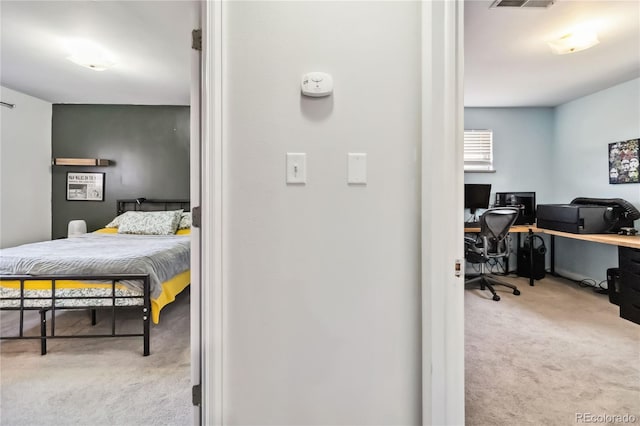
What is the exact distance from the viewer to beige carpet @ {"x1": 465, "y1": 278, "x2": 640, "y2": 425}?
156cm

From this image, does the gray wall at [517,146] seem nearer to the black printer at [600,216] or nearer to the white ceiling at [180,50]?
the white ceiling at [180,50]

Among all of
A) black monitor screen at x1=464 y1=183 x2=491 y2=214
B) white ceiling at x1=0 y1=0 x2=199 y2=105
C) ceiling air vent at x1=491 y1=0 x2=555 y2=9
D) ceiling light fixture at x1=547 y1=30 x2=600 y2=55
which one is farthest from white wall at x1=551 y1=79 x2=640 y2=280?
white ceiling at x1=0 y1=0 x2=199 y2=105

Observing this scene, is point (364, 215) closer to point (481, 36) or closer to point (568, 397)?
point (568, 397)

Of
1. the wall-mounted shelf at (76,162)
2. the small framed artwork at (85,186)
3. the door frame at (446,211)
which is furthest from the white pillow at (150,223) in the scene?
the door frame at (446,211)

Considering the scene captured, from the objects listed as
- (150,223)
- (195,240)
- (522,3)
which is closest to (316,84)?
(195,240)

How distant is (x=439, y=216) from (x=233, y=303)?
2.74ft

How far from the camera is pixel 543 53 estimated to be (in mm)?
2615

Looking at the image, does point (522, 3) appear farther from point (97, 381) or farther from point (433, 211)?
point (97, 381)

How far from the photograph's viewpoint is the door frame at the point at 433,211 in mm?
1041

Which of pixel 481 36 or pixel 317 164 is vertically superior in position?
pixel 481 36

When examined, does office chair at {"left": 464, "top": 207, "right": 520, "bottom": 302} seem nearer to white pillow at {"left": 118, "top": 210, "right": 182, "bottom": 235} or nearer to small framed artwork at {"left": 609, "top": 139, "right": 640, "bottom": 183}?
small framed artwork at {"left": 609, "top": 139, "right": 640, "bottom": 183}

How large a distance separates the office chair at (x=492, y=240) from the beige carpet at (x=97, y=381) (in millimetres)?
3092

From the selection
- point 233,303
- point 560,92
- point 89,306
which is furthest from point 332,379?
point 560,92

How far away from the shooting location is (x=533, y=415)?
1.52 metres
